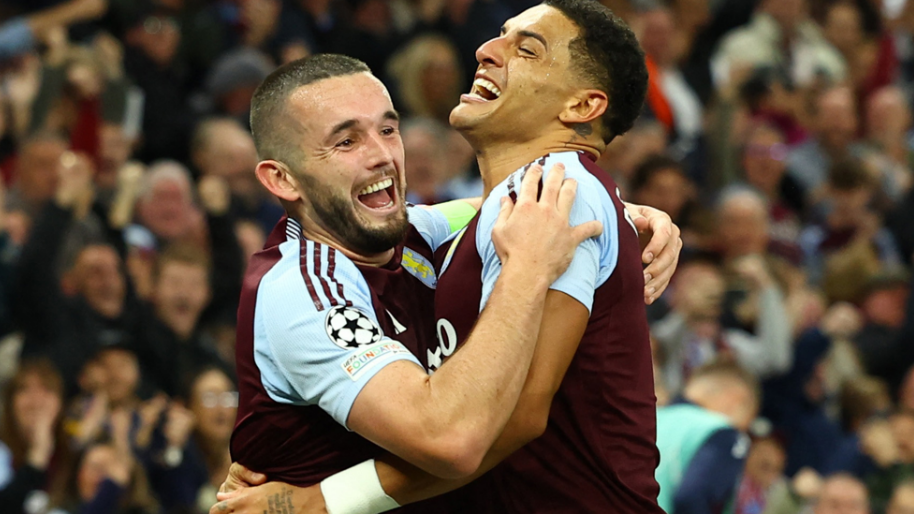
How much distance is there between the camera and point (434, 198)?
831 cm

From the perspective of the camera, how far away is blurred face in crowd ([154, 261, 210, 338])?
745 centimetres

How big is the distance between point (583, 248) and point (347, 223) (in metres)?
0.64

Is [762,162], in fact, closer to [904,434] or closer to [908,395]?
[908,395]

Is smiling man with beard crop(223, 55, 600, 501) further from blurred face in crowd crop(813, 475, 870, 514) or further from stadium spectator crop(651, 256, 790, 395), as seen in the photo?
blurred face in crowd crop(813, 475, 870, 514)

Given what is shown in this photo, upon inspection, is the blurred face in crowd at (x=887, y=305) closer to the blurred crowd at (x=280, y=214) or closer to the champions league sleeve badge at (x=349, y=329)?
the blurred crowd at (x=280, y=214)

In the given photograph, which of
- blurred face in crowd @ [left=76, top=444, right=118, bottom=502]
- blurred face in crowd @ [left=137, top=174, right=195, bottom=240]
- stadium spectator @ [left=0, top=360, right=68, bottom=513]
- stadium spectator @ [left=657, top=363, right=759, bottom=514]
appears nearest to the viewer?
stadium spectator @ [left=657, top=363, right=759, bottom=514]

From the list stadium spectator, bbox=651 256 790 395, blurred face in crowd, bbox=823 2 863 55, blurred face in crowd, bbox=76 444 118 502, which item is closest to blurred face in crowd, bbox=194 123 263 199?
blurred face in crowd, bbox=76 444 118 502

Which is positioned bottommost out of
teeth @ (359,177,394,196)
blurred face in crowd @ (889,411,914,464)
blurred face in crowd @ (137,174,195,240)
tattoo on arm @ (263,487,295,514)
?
blurred face in crowd @ (889,411,914,464)

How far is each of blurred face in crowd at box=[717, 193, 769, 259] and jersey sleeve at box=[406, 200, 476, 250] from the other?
4.49 meters

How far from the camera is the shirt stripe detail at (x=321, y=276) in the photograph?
342 cm

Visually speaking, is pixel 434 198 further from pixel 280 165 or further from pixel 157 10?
pixel 280 165

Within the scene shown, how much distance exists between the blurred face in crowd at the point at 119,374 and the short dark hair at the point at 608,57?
3.82 m

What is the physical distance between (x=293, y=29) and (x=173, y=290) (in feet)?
10.4

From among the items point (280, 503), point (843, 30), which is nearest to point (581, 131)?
point (280, 503)
